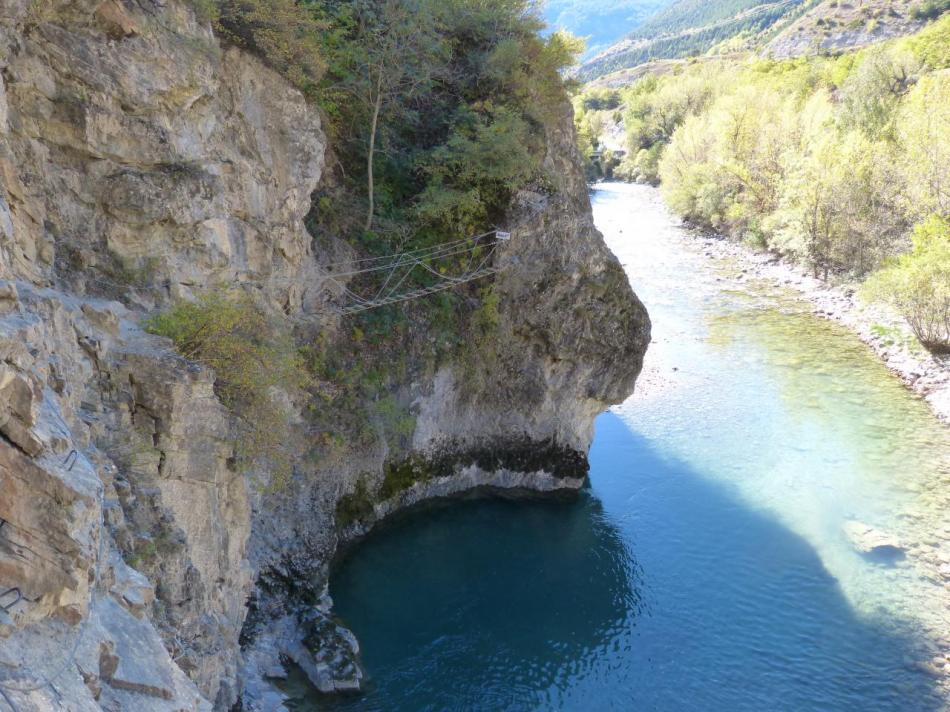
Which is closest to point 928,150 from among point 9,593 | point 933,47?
point 933,47

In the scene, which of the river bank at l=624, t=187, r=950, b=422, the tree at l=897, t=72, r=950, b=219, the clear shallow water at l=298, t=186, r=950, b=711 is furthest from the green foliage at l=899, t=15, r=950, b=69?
the clear shallow water at l=298, t=186, r=950, b=711

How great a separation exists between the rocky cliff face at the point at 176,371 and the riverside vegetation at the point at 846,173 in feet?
47.3

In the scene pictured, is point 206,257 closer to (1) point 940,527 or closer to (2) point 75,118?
(2) point 75,118

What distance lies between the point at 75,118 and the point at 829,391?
23.7 m

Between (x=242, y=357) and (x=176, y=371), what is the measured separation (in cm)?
131

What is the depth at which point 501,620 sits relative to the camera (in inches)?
563

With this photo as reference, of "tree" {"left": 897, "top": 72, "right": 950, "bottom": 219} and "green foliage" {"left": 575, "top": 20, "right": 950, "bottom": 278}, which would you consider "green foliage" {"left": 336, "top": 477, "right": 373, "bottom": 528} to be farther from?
"green foliage" {"left": 575, "top": 20, "right": 950, "bottom": 278}

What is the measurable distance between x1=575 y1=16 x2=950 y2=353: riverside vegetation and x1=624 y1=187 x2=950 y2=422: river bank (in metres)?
0.72

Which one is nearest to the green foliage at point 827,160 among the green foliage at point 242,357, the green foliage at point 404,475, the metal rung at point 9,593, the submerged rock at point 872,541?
the submerged rock at point 872,541

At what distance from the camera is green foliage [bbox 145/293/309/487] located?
30.0 feet

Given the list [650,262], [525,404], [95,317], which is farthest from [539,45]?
[650,262]

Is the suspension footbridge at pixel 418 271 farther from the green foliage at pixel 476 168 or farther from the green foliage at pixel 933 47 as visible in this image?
the green foliage at pixel 933 47

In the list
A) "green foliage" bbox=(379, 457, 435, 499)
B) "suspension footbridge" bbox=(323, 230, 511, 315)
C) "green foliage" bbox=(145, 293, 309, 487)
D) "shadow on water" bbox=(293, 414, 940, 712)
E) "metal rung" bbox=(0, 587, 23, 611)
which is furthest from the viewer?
"green foliage" bbox=(379, 457, 435, 499)

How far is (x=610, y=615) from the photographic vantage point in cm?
1466
